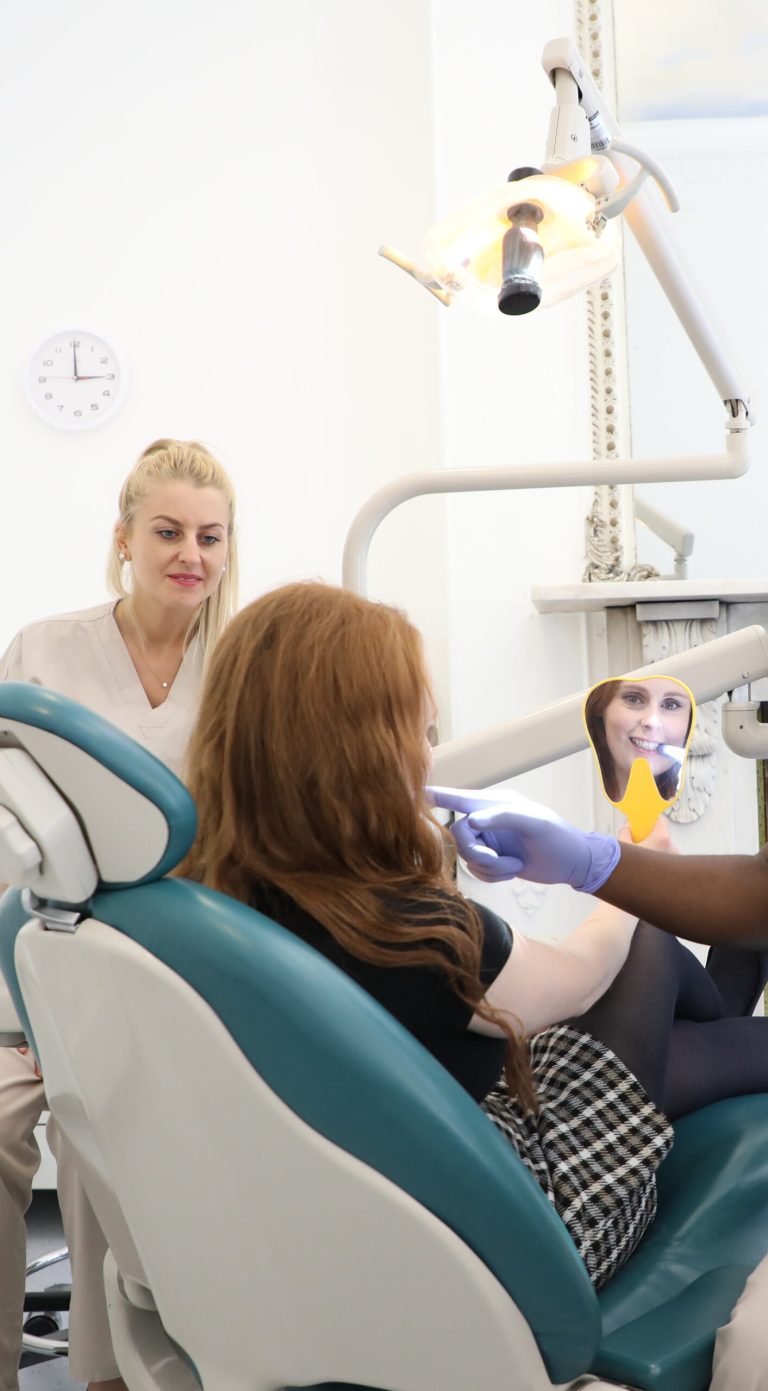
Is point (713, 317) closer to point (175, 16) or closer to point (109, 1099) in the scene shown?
point (109, 1099)

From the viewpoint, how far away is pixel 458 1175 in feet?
2.61

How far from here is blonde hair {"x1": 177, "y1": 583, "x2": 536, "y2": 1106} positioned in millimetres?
943

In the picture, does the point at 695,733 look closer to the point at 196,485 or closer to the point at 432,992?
the point at 196,485

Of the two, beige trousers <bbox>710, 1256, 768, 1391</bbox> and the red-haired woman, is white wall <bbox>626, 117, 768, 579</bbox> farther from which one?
beige trousers <bbox>710, 1256, 768, 1391</bbox>

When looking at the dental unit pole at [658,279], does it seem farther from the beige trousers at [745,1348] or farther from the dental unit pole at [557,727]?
the beige trousers at [745,1348]

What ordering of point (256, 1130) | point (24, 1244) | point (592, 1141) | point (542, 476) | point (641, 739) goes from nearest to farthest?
point (256, 1130) → point (592, 1141) → point (641, 739) → point (24, 1244) → point (542, 476)

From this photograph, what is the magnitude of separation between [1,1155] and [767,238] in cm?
230

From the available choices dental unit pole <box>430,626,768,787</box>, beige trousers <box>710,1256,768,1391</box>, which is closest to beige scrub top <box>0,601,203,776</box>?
dental unit pole <box>430,626,768,787</box>

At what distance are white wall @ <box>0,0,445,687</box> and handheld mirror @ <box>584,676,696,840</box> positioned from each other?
1582 mm

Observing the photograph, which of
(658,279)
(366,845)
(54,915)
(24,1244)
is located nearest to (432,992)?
(366,845)

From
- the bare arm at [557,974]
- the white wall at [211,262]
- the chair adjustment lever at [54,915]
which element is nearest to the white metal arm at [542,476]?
the bare arm at [557,974]

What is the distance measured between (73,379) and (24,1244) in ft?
6.89

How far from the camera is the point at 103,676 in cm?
187

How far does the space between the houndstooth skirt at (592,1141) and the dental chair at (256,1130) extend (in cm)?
16
